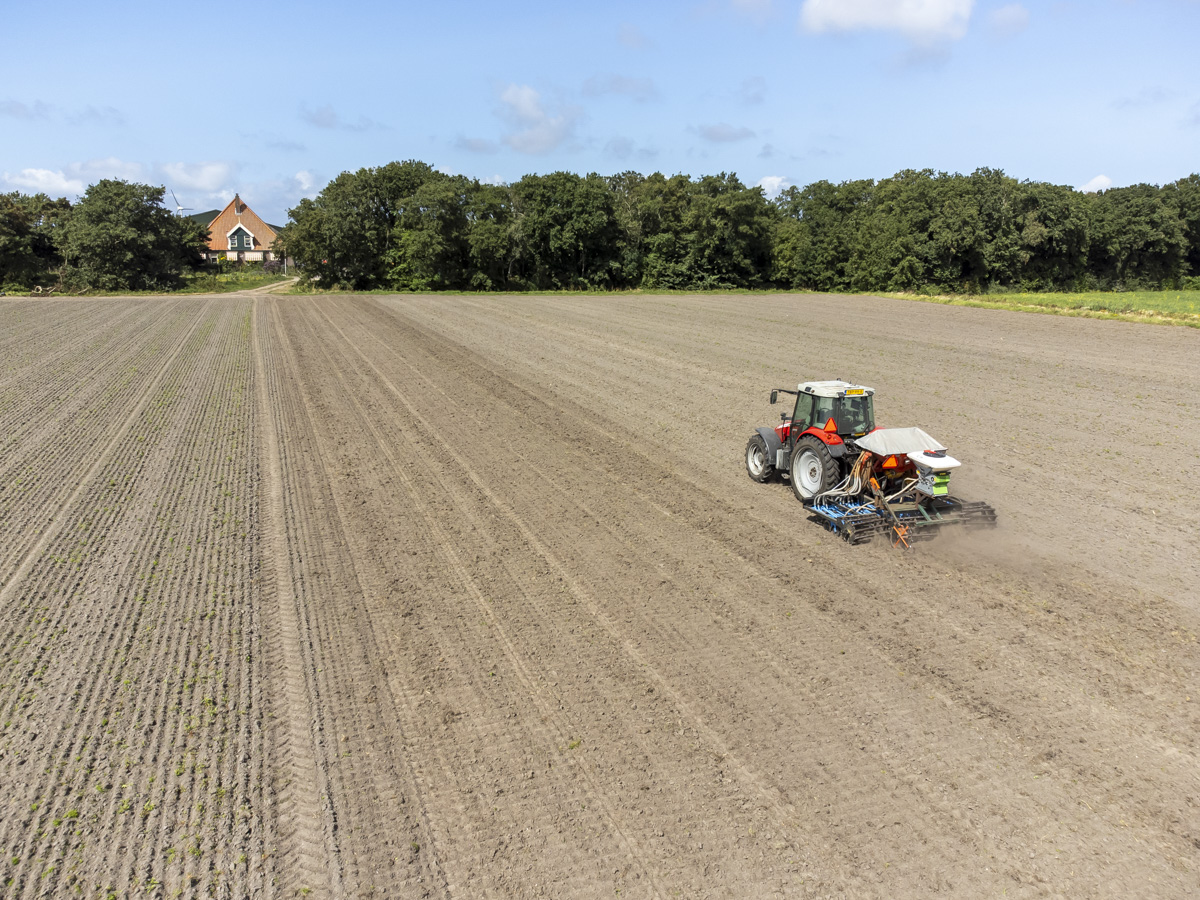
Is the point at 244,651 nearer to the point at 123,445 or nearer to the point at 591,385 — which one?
the point at 123,445

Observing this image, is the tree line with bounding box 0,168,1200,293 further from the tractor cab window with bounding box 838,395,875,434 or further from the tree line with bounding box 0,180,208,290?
the tractor cab window with bounding box 838,395,875,434

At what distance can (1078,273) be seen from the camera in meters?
60.4

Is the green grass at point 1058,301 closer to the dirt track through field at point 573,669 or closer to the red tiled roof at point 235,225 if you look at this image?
the dirt track through field at point 573,669

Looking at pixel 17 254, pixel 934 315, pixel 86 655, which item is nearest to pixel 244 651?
pixel 86 655

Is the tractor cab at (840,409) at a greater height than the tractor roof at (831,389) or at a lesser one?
lesser

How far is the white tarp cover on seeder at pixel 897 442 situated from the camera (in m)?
9.19

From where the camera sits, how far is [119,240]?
4947 cm

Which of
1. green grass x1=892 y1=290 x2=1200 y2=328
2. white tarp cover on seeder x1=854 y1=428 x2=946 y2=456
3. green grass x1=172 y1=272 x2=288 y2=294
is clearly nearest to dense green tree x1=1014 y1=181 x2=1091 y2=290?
green grass x1=892 y1=290 x2=1200 y2=328

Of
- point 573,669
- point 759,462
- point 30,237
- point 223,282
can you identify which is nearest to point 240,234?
point 223,282

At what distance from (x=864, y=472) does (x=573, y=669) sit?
5.10 metres

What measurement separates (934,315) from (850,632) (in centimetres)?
3975

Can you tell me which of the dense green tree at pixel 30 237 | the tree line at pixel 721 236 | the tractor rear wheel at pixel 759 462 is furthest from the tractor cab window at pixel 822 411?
the dense green tree at pixel 30 237

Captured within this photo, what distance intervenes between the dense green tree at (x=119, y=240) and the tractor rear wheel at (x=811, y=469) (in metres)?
54.9

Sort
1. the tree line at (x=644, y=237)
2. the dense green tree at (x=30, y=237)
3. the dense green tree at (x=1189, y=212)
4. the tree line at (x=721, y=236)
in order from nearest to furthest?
the dense green tree at (x=30, y=237), the tree line at (x=644, y=237), the tree line at (x=721, y=236), the dense green tree at (x=1189, y=212)
